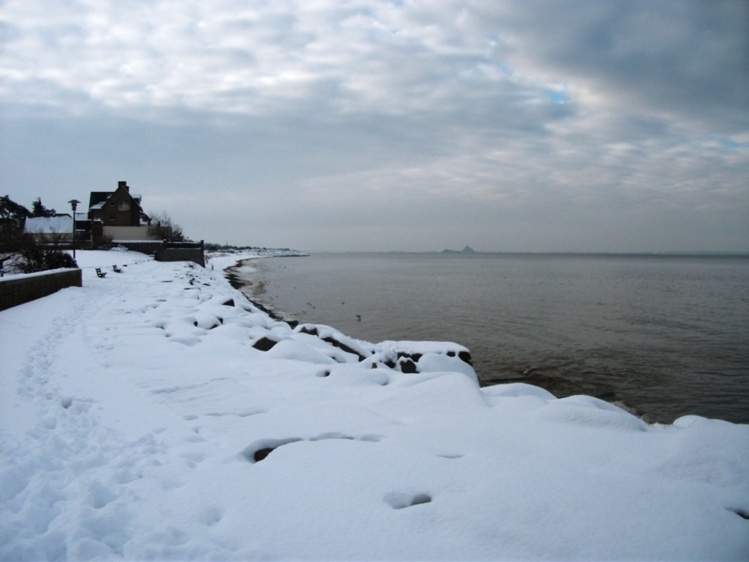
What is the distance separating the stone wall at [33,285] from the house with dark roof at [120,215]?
40.4 m

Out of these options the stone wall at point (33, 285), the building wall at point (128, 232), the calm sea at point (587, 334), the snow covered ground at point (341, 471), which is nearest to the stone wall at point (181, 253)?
the building wall at point (128, 232)

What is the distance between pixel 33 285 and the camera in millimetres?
12820

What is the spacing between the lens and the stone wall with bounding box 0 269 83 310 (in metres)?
11.0

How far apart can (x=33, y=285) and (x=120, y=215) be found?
157ft

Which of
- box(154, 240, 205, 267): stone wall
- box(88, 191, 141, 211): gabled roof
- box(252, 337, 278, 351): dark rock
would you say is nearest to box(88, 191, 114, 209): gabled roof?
box(88, 191, 141, 211): gabled roof

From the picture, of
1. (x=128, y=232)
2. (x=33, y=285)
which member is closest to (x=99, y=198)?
(x=128, y=232)

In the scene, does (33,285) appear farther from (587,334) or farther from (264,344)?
(587,334)

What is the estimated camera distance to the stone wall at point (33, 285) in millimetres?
11043

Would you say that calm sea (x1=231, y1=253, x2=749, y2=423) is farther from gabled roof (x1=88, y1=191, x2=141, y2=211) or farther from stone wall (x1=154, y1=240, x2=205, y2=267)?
gabled roof (x1=88, y1=191, x2=141, y2=211)

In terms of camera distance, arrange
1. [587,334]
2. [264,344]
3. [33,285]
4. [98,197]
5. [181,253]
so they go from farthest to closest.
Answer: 1. [98,197]
2. [181,253]
3. [587,334]
4. [33,285]
5. [264,344]

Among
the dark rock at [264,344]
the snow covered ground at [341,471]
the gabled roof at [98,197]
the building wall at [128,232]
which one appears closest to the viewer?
the snow covered ground at [341,471]

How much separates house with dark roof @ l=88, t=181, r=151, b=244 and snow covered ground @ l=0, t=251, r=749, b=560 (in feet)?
171

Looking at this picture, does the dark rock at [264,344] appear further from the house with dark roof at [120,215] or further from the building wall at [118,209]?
the building wall at [118,209]

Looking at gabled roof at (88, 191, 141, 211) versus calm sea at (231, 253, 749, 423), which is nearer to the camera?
calm sea at (231, 253, 749, 423)
